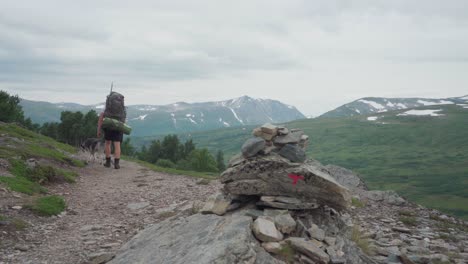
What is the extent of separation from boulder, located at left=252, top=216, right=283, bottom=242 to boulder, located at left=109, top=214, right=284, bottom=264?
18 cm

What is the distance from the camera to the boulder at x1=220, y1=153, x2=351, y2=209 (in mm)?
11039

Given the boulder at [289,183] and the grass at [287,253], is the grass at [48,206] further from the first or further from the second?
the grass at [287,253]

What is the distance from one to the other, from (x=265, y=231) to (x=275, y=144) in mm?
3687

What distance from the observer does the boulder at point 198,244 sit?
841 cm

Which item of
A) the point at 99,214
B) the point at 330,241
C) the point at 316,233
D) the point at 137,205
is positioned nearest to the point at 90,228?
the point at 99,214

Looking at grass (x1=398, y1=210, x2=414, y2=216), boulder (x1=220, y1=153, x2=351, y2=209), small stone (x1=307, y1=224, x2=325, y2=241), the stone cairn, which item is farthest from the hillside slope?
grass (x1=398, y1=210, x2=414, y2=216)

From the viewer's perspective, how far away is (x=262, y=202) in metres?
11.1

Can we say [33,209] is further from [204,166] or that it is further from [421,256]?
[204,166]

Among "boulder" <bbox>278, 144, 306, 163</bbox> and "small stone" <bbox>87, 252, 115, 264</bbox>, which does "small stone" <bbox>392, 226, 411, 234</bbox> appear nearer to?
"boulder" <bbox>278, 144, 306, 163</bbox>

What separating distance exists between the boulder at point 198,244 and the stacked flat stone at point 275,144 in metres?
2.42

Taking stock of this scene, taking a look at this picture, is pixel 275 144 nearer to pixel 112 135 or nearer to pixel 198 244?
pixel 198 244

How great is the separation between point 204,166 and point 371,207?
181 ft

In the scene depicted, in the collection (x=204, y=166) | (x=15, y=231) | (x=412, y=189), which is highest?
(x=15, y=231)

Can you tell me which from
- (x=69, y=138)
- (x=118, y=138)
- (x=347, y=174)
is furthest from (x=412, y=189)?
(x=118, y=138)
